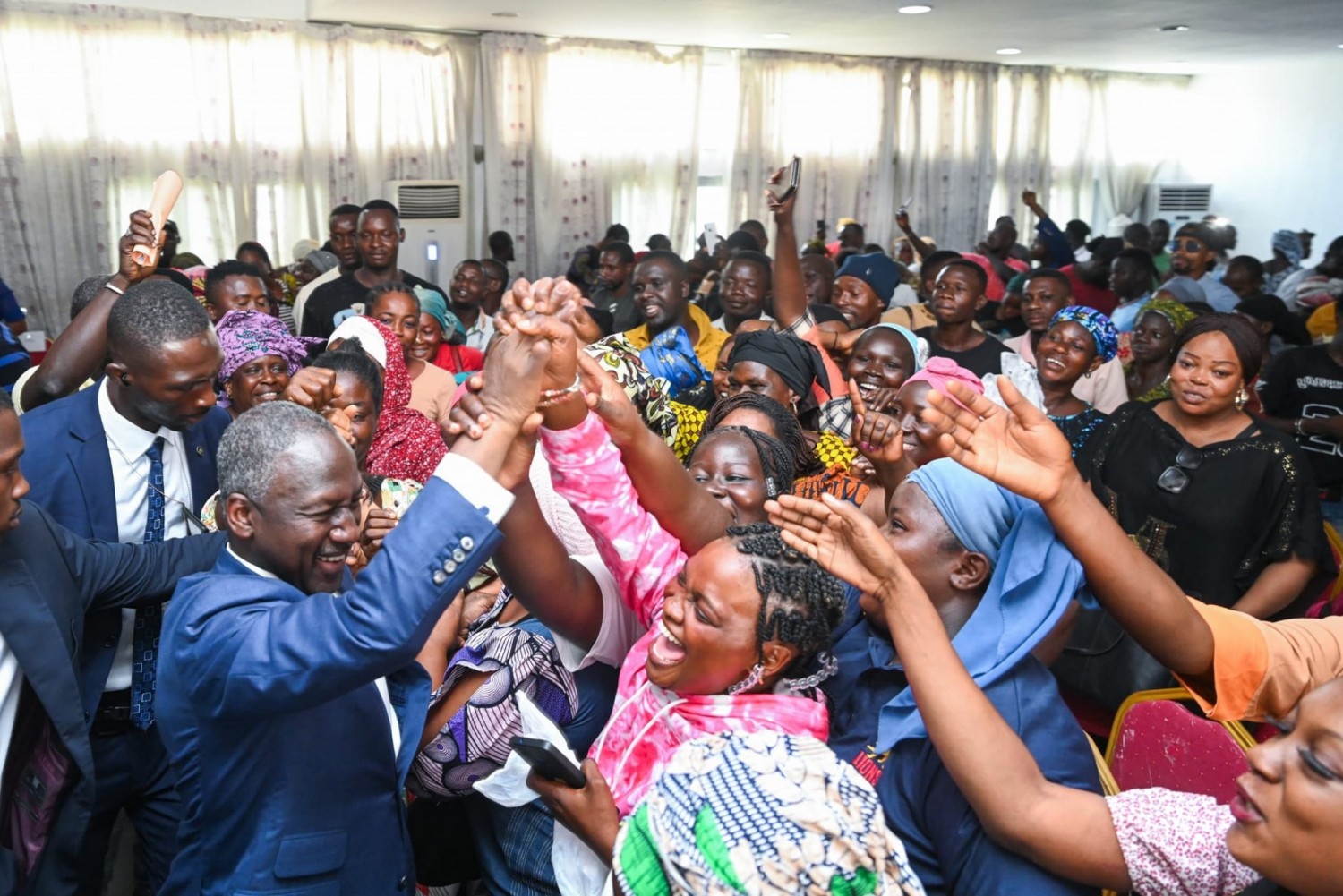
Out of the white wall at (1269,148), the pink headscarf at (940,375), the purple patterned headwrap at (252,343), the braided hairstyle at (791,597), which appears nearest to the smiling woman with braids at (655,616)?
the braided hairstyle at (791,597)

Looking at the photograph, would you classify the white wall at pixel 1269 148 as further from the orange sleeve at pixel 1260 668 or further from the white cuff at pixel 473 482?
the white cuff at pixel 473 482

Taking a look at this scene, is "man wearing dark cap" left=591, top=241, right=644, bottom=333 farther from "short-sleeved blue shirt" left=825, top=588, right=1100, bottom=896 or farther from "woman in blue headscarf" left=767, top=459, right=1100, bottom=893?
"short-sleeved blue shirt" left=825, top=588, right=1100, bottom=896

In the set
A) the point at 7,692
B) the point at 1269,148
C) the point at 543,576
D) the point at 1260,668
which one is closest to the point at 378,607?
the point at 543,576

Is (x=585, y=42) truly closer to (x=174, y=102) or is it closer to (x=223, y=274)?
(x=174, y=102)

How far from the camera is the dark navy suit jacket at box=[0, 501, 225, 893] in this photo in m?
1.80

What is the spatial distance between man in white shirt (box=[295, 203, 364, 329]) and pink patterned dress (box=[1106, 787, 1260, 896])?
478 cm

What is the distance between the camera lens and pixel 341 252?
605 cm

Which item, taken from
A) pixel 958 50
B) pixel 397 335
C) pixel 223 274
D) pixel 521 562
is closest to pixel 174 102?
pixel 223 274

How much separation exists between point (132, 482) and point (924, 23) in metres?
8.57

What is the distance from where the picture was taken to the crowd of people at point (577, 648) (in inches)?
53.2

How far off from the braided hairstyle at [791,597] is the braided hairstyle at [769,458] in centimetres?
53

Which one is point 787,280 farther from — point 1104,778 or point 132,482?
point 1104,778

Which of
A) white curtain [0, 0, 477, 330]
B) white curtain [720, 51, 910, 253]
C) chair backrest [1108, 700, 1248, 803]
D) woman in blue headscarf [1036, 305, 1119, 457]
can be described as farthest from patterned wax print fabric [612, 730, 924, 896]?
white curtain [720, 51, 910, 253]

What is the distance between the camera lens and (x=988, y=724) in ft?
4.54
